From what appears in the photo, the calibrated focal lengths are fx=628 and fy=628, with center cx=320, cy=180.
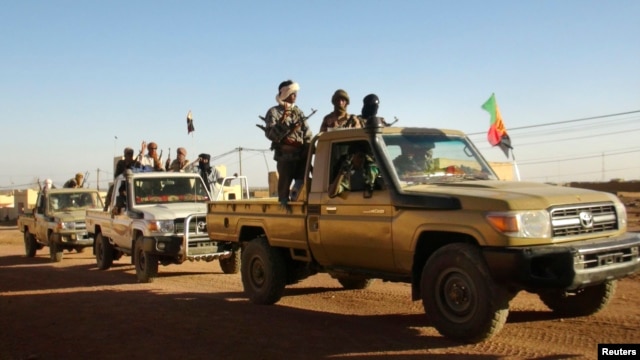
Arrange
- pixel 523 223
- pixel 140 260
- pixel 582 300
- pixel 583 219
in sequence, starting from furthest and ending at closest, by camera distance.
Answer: pixel 140 260
pixel 582 300
pixel 583 219
pixel 523 223

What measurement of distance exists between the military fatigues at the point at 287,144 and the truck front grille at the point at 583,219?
11.3 ft

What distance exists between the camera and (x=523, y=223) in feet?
17.7

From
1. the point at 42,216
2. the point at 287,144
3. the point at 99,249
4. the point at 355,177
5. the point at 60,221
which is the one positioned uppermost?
the point at 287,144

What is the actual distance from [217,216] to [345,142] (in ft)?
9.74

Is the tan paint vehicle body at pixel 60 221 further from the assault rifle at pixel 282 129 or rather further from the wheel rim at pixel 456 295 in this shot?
the wheel rim at pixel 456 295

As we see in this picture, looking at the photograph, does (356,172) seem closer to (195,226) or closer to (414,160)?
(414,160)

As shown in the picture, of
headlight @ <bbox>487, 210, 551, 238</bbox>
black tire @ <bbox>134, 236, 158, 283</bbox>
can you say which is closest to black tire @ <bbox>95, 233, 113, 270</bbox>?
black tire @ <bbox>134, 236, 158, 283</bbox>

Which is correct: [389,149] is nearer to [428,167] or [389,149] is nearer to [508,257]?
[428,167]

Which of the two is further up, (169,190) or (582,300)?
(169,190)

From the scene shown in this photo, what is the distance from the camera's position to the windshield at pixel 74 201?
16692 millimetres

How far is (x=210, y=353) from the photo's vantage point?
19.2 ft

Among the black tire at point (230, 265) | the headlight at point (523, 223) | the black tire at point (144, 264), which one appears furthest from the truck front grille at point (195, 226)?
the headlight at point (523, 223)

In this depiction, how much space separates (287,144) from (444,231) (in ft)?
9.39

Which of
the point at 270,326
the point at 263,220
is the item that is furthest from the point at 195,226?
the point at 270,326
